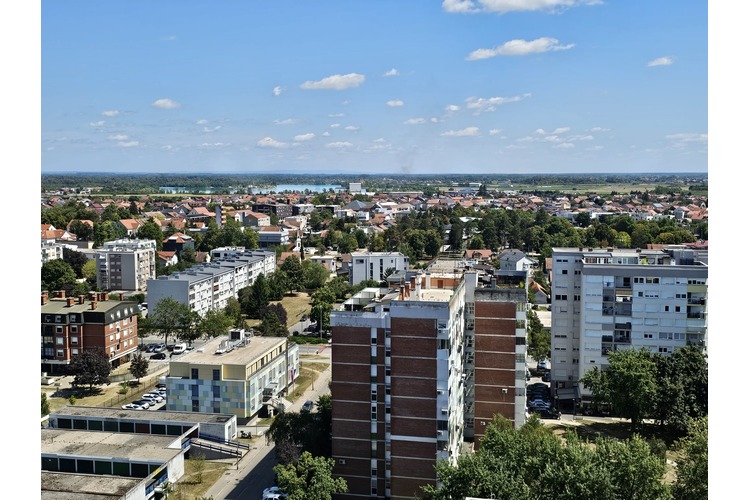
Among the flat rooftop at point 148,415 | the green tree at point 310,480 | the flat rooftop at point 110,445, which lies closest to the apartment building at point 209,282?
the flat rooftop at point 148,415

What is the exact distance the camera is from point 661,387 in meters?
12.1

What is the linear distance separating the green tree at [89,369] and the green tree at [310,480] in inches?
290

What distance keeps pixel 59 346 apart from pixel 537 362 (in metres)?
11.8

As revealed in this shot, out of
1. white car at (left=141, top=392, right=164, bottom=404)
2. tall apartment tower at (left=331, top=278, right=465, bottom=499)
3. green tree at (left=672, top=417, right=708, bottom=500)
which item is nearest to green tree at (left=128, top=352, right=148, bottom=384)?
white car at (left=141, top=392, right=164, bottom=404)

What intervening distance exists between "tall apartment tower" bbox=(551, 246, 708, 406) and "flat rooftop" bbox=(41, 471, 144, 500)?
347 inches

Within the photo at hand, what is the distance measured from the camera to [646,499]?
751 centimetres

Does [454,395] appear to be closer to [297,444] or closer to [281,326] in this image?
[297,444]

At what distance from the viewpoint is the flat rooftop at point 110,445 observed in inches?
401

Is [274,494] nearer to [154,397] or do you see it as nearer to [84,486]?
[84,486]

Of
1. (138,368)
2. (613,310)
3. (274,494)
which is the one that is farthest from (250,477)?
(613,310)

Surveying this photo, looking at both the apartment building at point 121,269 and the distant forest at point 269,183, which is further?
the distant forest at point 269,183

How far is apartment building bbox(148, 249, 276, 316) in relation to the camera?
20.2 m

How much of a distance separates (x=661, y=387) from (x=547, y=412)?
234cm

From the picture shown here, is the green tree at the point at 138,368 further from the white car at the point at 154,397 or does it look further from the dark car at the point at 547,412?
the dark car at the point at 547,412
